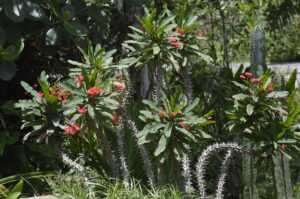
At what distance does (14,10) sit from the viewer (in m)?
4.07

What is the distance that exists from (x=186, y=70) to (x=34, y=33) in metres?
1.27

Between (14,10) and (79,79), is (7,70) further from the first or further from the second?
(79,79)

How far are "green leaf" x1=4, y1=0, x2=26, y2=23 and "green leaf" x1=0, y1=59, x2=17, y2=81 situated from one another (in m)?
0.36

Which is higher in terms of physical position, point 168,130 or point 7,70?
point 7,70

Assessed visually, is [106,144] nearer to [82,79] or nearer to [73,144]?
[82,79]

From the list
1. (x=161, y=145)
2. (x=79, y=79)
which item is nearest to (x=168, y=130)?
(x=161, y=145)

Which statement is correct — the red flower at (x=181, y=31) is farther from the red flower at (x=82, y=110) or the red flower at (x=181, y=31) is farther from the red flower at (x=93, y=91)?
the red flower at (x=82, y=110)

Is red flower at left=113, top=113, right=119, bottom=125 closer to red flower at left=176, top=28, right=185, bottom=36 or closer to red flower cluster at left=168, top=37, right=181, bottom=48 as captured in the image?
red flower cluster at left=168, top=37, right=181, bottom=48

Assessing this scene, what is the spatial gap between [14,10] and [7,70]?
1.47ft

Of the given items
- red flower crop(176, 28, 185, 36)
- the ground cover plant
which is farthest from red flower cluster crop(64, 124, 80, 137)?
red flower crop(176, 28, 185, 36)

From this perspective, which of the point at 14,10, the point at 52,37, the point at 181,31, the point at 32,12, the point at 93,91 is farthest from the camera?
the point at 52,37

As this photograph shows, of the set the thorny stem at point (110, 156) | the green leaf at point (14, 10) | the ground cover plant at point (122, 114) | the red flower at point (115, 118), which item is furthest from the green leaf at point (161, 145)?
the green leaf at point (14, 10)

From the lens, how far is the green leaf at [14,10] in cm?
405

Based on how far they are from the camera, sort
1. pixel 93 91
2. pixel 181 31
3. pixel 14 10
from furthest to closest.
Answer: pixel 181 31 < pixel 14 10 < pixel 93 91
